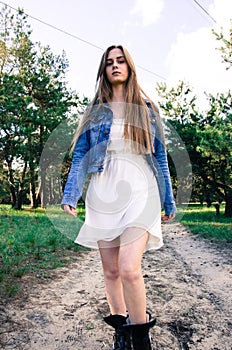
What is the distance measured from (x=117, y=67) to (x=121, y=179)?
74cm

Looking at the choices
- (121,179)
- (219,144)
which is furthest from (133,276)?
(219,144)

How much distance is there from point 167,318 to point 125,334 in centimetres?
75

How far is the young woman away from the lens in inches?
78.9

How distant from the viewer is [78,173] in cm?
221

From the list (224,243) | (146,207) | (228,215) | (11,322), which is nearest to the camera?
(146,207)

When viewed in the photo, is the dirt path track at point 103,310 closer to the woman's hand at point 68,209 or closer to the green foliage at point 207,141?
the woman's hand at point 68,209

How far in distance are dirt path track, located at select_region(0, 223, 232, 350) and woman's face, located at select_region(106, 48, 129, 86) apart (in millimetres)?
1807

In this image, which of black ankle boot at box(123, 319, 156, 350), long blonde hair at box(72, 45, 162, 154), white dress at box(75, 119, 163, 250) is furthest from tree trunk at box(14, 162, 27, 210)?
black ankle boot at box(123, 319, 156, 350)

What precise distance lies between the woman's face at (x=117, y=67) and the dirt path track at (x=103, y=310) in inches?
71.1

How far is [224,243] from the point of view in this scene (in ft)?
21.1

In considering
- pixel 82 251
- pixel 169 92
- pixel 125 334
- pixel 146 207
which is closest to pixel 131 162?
pixel 146 207

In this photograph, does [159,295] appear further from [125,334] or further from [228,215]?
[228,215]

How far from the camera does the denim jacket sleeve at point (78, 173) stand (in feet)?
7.14

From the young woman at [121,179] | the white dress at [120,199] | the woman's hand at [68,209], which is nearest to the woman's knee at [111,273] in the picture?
the young woman at [121,179]
